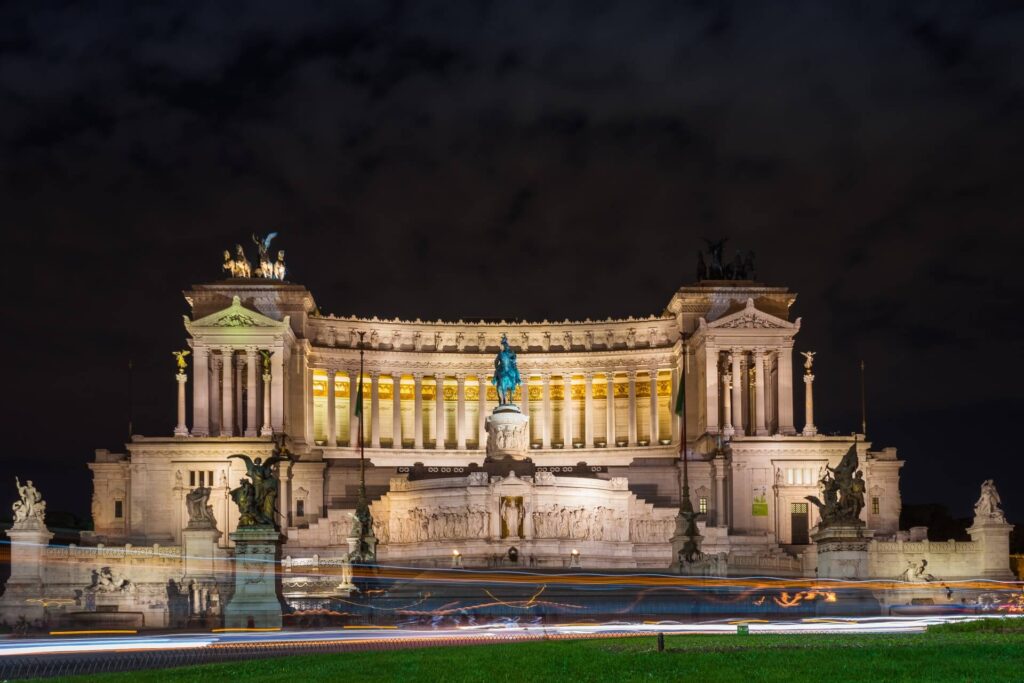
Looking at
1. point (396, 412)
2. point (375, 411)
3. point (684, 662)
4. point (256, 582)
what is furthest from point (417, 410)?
point (684, 662)

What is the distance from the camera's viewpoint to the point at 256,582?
54094 millimetres

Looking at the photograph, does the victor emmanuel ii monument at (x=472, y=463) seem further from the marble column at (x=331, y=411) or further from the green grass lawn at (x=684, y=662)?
the green grass lawn at (x=684, y=662)

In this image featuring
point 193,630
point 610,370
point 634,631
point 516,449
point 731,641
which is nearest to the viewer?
point 731,641

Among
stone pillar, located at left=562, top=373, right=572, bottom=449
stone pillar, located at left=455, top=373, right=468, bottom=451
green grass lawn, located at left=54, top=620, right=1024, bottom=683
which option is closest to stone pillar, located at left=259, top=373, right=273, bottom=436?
stone pillar, located at left=455, top=373, right=468, bottom=451

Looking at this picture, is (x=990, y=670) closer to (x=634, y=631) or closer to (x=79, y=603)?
(x=634, y=631)

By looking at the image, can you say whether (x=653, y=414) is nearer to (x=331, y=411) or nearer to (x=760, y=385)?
(x=760, y=385)

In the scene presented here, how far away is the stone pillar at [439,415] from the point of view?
126 meters

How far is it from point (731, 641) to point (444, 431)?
304 feet

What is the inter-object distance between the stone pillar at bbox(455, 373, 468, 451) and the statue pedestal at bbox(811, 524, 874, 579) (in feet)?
234

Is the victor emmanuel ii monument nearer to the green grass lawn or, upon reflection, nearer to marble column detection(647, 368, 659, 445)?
marble column detection(647, 368, 659, 445)

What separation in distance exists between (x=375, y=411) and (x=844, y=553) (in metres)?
71.0

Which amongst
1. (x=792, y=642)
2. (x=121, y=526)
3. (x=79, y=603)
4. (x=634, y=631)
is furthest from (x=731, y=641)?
(x=121, y=526)

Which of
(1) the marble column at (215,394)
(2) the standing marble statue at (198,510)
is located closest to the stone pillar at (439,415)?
(1) the marble column at (215,394)

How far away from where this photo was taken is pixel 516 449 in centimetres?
10106
